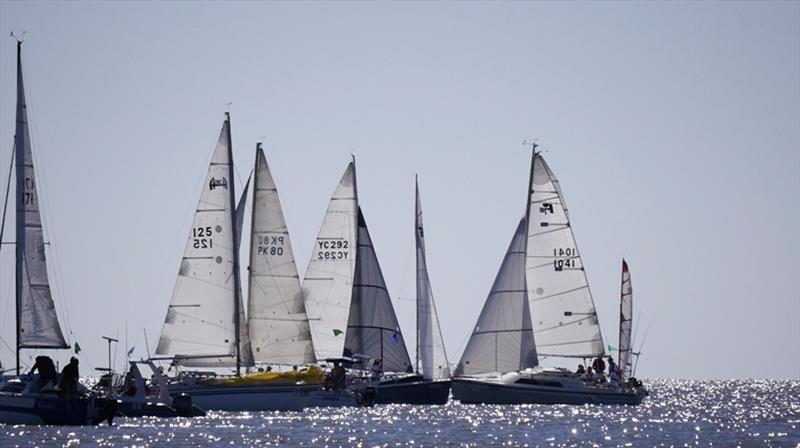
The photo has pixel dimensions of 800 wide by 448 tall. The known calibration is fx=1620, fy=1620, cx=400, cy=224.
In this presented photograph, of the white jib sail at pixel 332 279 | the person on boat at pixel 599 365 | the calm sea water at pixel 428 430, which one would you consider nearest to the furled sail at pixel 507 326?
the calm sea water at pixel 428 430

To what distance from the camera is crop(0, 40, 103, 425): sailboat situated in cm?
5756

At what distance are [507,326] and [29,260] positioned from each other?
2995 centimetres

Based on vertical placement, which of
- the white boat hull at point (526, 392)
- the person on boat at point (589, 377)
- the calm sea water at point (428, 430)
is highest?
the person on boat at point (589, 377)

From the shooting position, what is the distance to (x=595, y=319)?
279 feet

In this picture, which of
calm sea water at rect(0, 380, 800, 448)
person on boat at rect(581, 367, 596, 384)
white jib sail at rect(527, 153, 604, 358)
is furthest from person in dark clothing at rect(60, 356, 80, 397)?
person on boat at rect(581, 367, 596, 384)

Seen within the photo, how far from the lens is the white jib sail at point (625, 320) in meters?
91.9

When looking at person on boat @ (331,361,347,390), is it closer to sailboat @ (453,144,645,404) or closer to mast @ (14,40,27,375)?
sailboat @ (453,144,645,404)

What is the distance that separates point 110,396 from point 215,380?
34.4 ft

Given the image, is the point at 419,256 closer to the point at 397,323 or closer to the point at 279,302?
the point at 397,323

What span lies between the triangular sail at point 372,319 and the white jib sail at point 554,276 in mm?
7389

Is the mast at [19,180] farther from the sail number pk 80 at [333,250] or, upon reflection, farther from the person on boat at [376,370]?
the person on boat at [376,370]

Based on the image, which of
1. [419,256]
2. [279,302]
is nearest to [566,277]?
[419,256]

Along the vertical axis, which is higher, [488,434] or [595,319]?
[595,319]

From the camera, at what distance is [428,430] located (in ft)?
209
